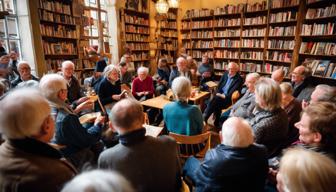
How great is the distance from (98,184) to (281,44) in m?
6.06

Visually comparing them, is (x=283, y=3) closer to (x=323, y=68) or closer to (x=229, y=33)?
(x=229, y=33)

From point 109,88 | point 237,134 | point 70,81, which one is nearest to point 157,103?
point 109,88

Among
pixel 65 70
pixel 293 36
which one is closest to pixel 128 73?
pixel 65 70

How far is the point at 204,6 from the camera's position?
23.9 feet

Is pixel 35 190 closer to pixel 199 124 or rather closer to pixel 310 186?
pixel 310 186

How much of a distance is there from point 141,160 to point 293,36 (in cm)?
552

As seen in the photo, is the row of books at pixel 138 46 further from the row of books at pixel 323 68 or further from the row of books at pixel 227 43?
the row of books at pixel 323 68

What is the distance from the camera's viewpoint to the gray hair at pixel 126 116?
1.28m

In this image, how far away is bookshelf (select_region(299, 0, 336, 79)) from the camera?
14.7 ft

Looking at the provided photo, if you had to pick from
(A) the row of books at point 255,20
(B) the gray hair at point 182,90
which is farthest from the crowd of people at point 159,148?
(A) the row of books at point 255,20

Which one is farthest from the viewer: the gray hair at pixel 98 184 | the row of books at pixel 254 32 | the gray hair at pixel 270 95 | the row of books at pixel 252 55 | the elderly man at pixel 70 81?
the row of books at pixel 252 55

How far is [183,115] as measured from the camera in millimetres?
2105

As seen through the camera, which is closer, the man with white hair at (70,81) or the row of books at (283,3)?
the man with white hair at (70,81)

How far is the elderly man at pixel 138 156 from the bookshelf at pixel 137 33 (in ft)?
18.0
